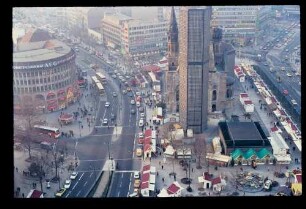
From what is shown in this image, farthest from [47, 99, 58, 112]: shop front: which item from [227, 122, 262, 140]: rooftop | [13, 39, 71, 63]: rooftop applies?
[227, 122, 262, 140]: rooftop

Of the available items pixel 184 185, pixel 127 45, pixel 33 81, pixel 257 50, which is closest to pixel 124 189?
pixel 184 185

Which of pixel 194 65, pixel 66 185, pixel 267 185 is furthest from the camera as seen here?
pixel 194 65

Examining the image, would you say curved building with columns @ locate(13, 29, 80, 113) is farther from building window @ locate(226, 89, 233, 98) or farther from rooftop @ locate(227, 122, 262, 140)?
rooftop @ locate(227, 122, 262, 140)

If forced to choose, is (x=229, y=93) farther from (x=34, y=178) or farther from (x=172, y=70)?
(x=34, y=178)

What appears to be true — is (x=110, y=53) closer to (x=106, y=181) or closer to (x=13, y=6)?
(x=106, y=181)

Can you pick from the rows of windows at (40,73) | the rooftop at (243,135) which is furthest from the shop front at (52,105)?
the rooftop at (243,135)

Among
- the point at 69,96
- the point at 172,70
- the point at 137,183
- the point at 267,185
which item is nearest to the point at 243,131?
the point at 267,185
